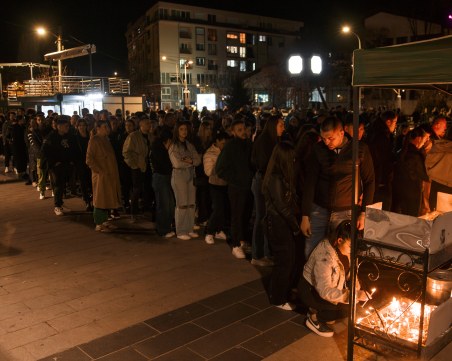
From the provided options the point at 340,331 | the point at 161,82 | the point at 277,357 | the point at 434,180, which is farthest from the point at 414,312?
the point at 161,82

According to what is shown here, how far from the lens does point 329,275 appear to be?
4.04m

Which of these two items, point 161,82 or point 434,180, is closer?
point 434,180

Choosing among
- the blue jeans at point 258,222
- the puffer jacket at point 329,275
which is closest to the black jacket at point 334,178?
the puffer jacket at point 329,275

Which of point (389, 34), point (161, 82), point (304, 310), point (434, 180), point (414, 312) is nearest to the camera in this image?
point (414, 312)

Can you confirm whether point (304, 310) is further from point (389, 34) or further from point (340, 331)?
point (389, 34)

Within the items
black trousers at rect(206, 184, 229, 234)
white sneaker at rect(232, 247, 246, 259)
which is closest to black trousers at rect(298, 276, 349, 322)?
white sneaker at rect(232, 247, 246, 259)

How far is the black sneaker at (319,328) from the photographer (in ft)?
13.9

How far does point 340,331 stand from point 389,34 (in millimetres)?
41480

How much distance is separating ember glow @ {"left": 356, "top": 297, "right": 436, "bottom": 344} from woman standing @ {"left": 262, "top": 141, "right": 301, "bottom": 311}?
3.51ft

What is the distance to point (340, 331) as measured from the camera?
4.36 meters

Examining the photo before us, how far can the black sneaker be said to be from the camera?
4.24 metres

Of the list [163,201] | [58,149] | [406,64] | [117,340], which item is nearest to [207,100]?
[58,149]

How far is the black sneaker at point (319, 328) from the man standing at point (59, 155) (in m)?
6.50

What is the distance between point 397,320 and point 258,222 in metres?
2.57
